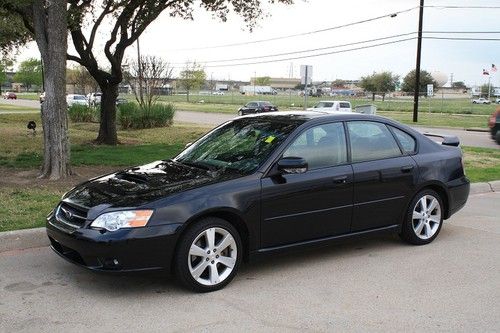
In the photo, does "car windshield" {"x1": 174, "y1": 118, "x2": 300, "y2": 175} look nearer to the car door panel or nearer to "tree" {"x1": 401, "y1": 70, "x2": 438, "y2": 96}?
the car door panel

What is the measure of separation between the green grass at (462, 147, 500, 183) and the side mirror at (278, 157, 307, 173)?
6.23 m

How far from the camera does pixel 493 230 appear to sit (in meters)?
6.94

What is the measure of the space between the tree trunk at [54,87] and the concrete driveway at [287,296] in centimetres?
375

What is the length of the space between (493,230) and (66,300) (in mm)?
5226

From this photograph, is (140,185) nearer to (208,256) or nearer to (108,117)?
(208,256)

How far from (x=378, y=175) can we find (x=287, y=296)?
1.79m

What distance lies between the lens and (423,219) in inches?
241

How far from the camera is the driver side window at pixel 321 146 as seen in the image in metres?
5.28

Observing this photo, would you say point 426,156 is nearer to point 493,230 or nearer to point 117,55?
point 493,230

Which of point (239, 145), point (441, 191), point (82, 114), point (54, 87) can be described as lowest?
point (441, 191)

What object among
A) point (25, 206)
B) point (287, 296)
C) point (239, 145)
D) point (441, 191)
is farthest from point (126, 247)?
point (441, 191)

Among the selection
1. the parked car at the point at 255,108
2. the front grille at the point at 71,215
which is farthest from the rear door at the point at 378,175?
the parked car at the point at 255,108

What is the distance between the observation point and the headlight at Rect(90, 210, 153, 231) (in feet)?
14.1

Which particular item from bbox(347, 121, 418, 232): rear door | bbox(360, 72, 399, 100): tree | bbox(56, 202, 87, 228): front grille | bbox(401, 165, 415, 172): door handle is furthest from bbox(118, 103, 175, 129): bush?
bbox(360, 72, 399, 100): tree
